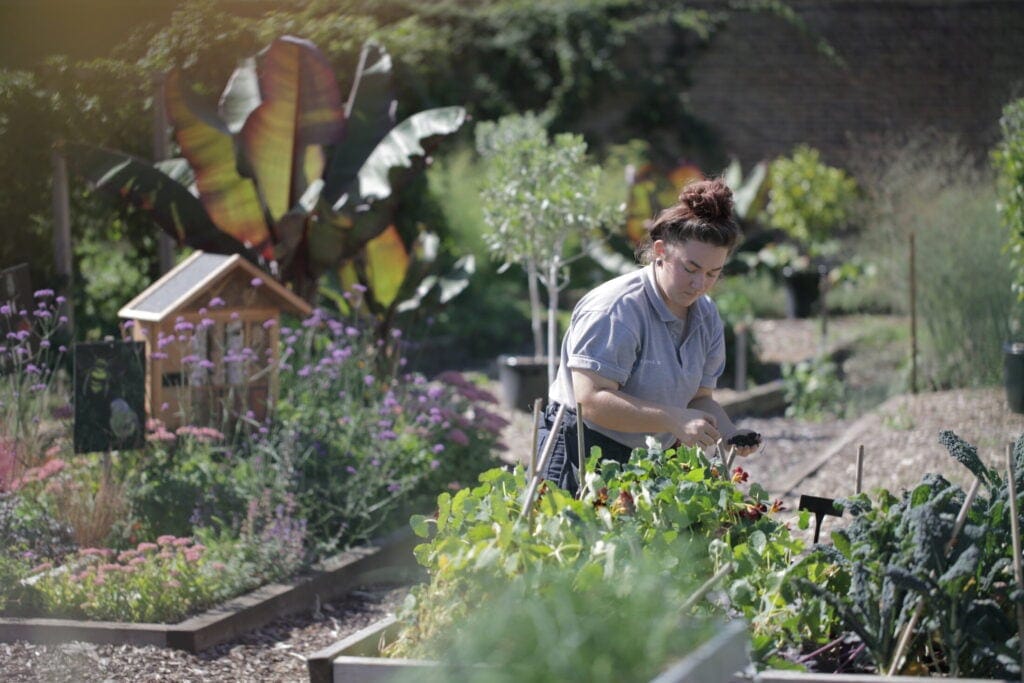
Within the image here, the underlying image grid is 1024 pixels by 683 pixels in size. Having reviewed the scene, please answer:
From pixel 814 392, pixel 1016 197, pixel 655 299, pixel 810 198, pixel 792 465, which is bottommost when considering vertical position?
pixel 814 392

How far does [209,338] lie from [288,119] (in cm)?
216

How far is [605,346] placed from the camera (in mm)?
3844

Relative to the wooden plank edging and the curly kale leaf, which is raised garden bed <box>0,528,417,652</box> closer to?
the wooden plank edging

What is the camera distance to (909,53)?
19781mm

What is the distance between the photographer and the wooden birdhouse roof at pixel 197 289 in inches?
254

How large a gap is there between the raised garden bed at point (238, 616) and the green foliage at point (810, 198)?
11.0 m

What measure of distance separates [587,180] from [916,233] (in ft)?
12.7

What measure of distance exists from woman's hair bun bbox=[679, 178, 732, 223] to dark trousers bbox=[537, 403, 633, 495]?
0.77 metres

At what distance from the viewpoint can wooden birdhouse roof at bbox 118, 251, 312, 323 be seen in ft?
21.1

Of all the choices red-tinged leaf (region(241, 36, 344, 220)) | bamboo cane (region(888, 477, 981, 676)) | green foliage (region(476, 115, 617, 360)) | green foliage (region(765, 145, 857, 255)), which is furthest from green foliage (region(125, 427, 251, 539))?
green foliage (region(765, 145, 857, 255))

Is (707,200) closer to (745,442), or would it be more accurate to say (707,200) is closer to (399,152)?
(745,442)

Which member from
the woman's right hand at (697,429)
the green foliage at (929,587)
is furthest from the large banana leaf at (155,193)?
the green foliage at (929,587)

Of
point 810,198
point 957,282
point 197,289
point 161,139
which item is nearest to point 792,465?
point 957,282

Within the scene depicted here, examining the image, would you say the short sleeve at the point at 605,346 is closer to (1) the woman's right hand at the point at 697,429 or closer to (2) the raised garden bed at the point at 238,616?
(1) the woman's right hand at the point at 697,429
